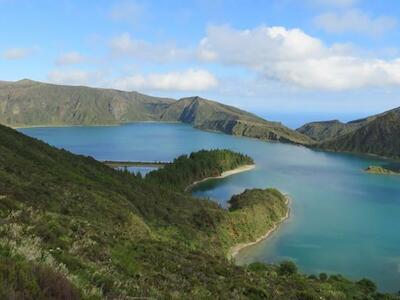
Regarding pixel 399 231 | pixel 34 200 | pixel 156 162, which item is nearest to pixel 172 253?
pixel 34 200

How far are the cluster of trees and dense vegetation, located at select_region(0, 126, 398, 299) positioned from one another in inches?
2524

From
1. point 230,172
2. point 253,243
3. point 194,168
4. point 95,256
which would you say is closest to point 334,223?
point 253,243

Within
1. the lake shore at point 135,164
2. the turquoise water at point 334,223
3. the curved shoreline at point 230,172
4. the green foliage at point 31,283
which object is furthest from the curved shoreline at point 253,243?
the lake shore at point 135,164

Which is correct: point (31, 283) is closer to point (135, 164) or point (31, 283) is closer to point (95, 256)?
point (95, 256)

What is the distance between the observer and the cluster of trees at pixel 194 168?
443ft

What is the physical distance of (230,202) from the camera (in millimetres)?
115375

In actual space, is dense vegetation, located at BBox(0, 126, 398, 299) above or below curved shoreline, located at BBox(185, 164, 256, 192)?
above

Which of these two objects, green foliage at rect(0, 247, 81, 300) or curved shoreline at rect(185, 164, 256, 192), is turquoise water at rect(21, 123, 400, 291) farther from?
green foliage at rect(0, 247, 81, 300)

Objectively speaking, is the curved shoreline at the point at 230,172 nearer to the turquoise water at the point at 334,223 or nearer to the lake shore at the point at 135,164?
the turquoise water at the point at 334,223

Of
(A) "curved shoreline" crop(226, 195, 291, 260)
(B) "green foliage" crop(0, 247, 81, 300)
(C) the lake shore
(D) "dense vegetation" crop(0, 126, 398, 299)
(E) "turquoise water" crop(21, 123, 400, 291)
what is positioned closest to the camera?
(B) "green foliage" crop(0, 247, 81, 300)

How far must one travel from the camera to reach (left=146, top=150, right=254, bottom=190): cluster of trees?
135m

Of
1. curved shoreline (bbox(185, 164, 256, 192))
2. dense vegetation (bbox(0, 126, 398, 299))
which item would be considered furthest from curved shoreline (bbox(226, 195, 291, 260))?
curved shoreline (bbox(185, 164, 256, 192))

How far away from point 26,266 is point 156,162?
599 ft

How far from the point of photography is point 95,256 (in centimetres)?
2064
